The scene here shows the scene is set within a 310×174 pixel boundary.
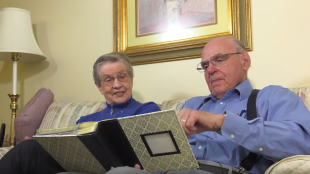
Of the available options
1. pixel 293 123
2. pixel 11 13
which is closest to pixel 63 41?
pixel 11 13

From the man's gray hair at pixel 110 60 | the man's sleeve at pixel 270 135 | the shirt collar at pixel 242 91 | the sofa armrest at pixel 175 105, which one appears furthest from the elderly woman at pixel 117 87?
the man's sleeve at pixel 270 135

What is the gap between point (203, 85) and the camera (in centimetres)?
196

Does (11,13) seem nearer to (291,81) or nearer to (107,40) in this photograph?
(107,40)

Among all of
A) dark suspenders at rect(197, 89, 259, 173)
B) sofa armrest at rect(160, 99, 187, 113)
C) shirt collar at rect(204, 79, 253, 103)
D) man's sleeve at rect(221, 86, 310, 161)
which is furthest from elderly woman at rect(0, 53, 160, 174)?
man's sleeve at rect(221, 86, 310, 161)

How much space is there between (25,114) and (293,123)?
1662 millimetres

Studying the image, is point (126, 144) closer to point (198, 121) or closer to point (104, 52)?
point (198, 121)

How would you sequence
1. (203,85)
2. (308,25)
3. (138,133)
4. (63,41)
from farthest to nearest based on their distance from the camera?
(63,41), (203,85), (308,25), (138,133)

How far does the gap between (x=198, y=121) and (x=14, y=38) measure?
1.79m

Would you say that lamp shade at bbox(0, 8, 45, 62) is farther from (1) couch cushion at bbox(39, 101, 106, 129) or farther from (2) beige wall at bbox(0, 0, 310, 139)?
(1) couch cushion at bbox(39, 101, 106, 129)

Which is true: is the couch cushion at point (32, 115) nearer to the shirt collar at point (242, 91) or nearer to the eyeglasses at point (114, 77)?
the eyeglasses at point (114, 77)

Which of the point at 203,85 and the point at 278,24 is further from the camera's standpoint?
the point at 203,85

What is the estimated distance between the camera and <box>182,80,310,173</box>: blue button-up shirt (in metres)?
1.03

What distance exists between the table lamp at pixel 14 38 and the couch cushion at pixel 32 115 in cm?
21

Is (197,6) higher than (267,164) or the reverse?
higher
